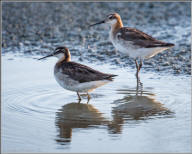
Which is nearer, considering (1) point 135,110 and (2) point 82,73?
(1) point 135,110

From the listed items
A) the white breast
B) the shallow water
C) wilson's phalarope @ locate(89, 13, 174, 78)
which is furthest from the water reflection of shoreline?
wilson's phalarope @ locate(89, 13, 174, 78)

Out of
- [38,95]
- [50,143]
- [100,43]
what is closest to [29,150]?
[50,143]

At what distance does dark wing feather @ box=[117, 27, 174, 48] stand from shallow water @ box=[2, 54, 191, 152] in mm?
829

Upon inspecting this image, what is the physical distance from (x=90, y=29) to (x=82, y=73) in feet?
23.0

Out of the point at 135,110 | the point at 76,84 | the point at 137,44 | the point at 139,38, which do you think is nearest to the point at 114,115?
the point at 135,110

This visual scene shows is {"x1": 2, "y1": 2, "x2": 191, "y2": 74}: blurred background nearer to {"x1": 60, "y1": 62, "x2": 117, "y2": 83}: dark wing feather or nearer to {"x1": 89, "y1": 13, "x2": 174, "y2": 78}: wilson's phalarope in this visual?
{"x1": 89, "y1": 13, "x2": 174, "y2": 78}: wilson's phalarope

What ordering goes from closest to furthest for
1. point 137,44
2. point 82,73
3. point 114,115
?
point 114,115 → point 82,73 → point 137,44

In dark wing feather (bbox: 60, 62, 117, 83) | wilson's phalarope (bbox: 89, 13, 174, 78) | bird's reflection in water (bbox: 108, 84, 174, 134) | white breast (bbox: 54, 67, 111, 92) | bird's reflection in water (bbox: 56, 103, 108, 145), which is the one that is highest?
wilson's phalarope (bbox: 89, 13, 174, 78)

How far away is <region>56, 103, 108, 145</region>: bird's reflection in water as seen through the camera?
747 centimetres

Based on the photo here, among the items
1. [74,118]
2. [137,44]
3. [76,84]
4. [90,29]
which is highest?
[90,29]

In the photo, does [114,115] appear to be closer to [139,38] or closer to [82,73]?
[82,73]

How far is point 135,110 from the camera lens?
8.76m

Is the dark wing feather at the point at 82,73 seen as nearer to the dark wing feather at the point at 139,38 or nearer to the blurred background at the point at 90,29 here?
the dark wing feather at the point at 139,38

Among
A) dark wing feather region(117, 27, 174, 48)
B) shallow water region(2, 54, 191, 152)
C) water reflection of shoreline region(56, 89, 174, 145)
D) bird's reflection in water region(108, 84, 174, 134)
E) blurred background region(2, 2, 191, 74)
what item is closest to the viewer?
shallow water region(2, 54, 191, 152)
